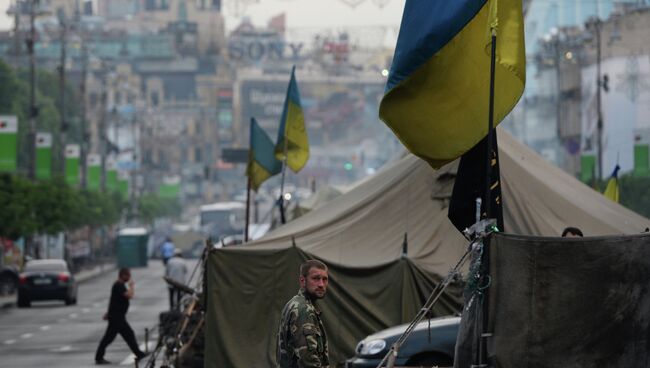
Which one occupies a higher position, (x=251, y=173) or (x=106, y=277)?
(x=251, y=173)

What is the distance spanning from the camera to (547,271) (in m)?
10.1

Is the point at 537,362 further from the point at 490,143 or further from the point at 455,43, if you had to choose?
the point at 455,43

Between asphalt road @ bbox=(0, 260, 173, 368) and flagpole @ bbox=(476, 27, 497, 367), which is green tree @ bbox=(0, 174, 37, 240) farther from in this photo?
flagpole @ bbox=(476, 27, 497, 367)

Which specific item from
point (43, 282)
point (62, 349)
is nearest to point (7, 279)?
point (43, 282)

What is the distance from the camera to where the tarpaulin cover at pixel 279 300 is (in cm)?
1989

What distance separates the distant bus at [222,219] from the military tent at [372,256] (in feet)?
302

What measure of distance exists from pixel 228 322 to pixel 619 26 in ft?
220

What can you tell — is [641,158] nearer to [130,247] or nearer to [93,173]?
[130,247]

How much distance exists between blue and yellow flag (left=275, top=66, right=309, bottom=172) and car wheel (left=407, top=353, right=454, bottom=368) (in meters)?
10.5

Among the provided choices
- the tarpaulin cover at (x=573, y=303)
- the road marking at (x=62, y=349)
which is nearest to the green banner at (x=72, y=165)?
the road marking at (x=62, y=349)

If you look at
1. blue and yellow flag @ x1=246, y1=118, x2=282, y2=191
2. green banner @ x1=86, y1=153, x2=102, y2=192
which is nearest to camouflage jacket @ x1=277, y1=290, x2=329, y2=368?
blue and yellow flag @ x1=246, y1=118, x2=282, y2=191

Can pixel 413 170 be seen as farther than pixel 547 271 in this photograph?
Yes

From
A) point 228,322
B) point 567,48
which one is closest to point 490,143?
point 228,322

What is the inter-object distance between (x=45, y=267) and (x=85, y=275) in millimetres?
27572
